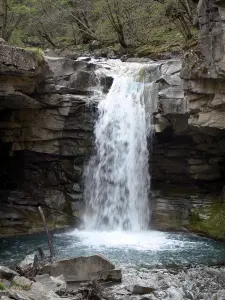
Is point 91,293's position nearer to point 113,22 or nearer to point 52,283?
point 52,283

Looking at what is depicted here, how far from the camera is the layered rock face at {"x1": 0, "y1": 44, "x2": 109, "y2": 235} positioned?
17875 millimetres

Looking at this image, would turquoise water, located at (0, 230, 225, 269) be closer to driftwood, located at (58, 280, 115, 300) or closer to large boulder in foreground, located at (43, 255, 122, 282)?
large boulder in foreground, located at (43, 255, 122, 282)

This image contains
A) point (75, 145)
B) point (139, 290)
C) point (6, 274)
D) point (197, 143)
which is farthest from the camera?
point (75, 145)

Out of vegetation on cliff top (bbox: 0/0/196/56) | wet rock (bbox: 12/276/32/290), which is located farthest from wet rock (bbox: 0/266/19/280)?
vegetation on cliff top (bbox: 0/0/196/56)

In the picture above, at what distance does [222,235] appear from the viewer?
54.2 feet

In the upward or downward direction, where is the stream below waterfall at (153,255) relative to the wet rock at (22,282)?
downward

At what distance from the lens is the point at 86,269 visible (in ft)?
37.5

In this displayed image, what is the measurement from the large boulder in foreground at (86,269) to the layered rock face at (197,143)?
20.2 feet

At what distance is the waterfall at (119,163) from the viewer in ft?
61.4

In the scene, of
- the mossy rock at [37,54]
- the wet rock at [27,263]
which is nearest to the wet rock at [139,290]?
the wet rock at [27,263]

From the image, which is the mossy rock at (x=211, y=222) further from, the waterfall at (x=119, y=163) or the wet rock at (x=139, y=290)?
the wet rock at (x=139, y=290)

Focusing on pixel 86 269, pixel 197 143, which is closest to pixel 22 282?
pixel 86 269

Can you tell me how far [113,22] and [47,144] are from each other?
1246 centimetres

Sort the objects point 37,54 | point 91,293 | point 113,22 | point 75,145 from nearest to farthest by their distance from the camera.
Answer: point 91,293, point 37,54, point 75,145, point 113,22
